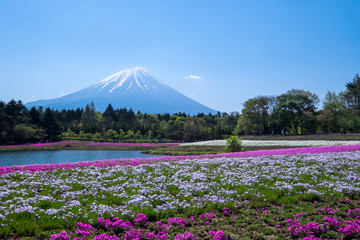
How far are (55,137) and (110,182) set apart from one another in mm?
73519

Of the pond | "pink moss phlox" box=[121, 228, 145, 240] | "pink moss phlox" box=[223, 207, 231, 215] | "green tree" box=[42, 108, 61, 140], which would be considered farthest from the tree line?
"pink moss phlox" box=[121, 228, 145, 240]

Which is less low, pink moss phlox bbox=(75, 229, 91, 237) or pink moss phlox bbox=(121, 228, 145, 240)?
pink moss phlox bbox=(75, 229, 91, 237)

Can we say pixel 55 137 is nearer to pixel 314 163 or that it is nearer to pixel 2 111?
pixel 2 111

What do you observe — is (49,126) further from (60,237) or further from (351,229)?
(351,229)

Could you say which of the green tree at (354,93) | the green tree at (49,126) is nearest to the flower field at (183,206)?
the green tree at (354,93)

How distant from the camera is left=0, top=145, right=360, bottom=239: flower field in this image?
20.5 feet

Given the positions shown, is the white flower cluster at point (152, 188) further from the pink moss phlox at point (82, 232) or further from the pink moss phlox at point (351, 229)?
the pink moss phlox at point (351, 229)

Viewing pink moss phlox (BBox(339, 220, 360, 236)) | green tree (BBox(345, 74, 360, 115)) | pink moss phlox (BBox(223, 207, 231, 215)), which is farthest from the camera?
green tree (BBox(345, 74, 360, 115))

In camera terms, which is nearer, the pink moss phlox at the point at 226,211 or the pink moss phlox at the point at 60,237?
the pink moss phlox at the point at 60,237

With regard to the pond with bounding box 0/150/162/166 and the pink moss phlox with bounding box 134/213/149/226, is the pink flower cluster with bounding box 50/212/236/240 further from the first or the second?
the pond with bounding box 0/150/162/166

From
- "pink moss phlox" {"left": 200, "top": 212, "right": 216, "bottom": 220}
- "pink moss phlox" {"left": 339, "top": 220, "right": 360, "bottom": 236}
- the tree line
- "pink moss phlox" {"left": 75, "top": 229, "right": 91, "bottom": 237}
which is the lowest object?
"pink moss phlox" {"left": 339, "top": 220, "right": 360, "bottom": 236}

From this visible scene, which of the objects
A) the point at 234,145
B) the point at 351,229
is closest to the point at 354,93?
the point at 234,145

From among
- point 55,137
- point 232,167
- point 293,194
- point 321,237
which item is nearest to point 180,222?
point 321,237

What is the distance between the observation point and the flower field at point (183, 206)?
625 cm
